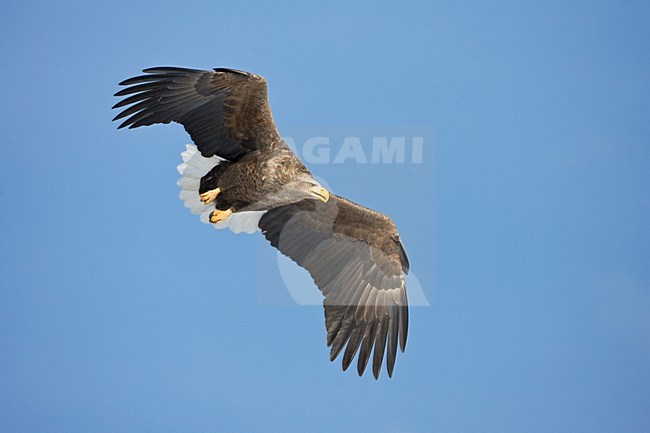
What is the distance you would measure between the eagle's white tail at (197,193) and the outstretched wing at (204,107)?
0.41 m

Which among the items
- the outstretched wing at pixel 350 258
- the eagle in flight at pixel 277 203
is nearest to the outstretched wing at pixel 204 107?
the eagle in flight at pixel 277 203

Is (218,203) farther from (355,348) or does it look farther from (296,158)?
(355,348)

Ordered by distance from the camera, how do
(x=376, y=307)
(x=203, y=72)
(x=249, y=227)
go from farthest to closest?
1. (x=249, y=227)
2. (x=376, y=307)
3. (x=203, y=72)

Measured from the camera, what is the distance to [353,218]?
9375 mm

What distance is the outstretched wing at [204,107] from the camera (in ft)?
28.3

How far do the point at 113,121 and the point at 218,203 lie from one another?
53.7 inches

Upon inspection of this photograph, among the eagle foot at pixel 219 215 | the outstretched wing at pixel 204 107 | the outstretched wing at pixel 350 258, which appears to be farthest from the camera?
the eagle foot at pixel 219 215

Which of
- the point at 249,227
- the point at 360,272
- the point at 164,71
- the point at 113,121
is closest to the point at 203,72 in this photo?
the point at 164,71

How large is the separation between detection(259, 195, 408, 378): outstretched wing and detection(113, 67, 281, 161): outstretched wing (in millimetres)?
1005

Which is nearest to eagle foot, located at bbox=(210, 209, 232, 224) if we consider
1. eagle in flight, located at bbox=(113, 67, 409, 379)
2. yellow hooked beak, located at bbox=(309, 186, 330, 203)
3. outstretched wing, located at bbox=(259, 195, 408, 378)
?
eagle in flight, located at bbox=(113, 67, 409, 379)

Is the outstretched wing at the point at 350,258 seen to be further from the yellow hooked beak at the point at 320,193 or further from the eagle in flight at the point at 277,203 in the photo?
the yellow hooked beak at the point at 320,193

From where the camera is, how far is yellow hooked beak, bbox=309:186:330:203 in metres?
8.72

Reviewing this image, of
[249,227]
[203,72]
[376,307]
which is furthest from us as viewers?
[249,227]

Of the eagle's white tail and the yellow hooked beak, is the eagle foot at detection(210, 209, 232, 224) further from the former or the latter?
the yellow hooked beak
